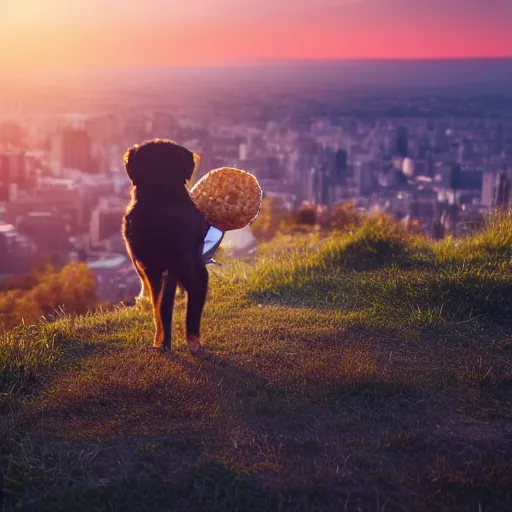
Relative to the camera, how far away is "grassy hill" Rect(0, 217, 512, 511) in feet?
10.8

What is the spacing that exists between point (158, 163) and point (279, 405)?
5.30 feet

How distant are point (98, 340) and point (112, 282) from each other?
20.2ft

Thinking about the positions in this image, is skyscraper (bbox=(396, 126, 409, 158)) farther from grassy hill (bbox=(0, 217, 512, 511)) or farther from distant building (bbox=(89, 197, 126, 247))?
grassy hill (bbox=(0, 217, 512, 511))

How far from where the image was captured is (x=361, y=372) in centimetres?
449

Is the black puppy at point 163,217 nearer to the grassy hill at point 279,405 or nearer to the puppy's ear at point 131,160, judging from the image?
the puppy's ear at point 131,160

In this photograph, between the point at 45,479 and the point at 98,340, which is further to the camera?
the point at 98,340

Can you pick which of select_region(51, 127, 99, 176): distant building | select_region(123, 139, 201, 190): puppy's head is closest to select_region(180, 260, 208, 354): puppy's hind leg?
select_region(123, 139, 201, 190): puppy's head

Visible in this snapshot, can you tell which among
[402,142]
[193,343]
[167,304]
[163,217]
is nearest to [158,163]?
[163,217]

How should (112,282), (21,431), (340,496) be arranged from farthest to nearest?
(112,282), (21,431), (340,496)

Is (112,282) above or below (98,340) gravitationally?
below

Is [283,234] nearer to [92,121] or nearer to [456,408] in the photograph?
[92,121]

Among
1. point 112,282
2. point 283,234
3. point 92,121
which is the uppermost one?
point 92,121

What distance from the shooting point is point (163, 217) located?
4.61m

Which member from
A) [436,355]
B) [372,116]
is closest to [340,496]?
[436,355]
